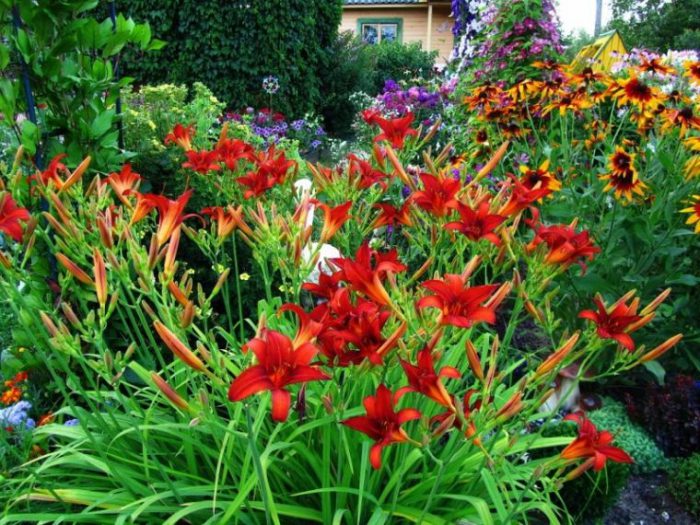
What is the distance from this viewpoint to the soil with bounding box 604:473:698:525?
93.0 inches

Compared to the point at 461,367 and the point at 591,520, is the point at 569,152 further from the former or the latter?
the point at 591,520

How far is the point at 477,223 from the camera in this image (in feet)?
4.66

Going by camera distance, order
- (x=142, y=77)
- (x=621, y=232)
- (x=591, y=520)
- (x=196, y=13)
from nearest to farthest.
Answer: (x=591, y=520)
(x=621, y=232)
(x=196, y=13)
(x=142, y=77)

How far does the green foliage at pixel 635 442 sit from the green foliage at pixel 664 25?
20.7 m

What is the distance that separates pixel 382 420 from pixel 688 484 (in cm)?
187

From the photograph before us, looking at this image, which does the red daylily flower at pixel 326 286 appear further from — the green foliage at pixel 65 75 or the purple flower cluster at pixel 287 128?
the purple flower cluster at pixel 287 128

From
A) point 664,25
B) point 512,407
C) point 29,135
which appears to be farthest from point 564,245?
point 664,25

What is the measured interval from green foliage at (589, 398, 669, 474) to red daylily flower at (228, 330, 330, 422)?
2.04 meters

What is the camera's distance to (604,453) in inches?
47.8

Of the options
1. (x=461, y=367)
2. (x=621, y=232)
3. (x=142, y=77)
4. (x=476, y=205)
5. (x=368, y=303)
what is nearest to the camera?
(x=368, y=303)

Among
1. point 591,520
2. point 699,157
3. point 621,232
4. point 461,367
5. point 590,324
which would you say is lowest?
point 591,520

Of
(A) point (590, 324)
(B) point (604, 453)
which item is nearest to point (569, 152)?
(A) point (590, 324)

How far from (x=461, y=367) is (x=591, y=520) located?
2.69 feet

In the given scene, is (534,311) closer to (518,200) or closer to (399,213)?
(518,200)
